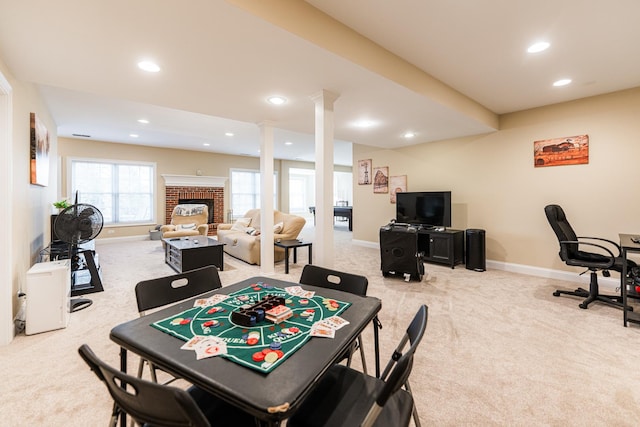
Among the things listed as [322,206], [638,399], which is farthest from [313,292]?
[638,399]

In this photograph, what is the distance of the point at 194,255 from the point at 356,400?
383 centimetres

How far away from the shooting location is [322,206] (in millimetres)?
3043

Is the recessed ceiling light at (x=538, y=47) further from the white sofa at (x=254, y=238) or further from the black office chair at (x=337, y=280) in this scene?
the white sofa at (x=254, y=238)

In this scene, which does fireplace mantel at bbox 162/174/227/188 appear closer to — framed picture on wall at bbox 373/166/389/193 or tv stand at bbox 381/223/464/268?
framed picture on wall at bbox 373/166/389/193

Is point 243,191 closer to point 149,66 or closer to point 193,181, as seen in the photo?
point 193,181

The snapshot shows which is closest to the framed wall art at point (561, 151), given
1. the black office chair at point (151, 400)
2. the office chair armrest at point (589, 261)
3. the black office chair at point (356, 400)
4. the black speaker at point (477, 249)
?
the black speaker at point (477, 249)

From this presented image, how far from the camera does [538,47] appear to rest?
259 cm

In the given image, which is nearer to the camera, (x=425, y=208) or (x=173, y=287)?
(x=173, y=287)

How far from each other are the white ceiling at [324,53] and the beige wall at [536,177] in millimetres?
366

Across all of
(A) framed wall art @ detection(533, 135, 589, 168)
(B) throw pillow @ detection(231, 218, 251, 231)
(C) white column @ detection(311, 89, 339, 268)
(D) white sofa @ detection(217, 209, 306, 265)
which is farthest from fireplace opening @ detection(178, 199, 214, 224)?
(A) framed wall art @ detection(533, 135, 589, 168)

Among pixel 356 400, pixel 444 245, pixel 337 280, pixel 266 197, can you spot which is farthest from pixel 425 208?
pixel 356 400

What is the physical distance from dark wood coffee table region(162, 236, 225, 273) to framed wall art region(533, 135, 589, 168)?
5116 millimetres

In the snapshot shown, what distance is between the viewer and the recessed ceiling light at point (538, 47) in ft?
8.32

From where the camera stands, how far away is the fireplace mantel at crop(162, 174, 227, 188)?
7.93 m
